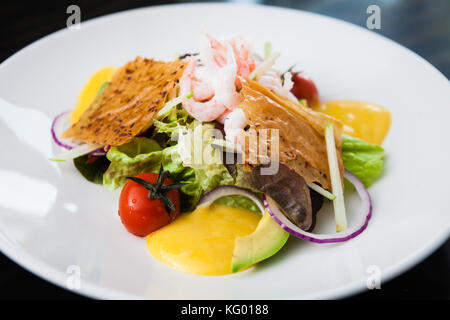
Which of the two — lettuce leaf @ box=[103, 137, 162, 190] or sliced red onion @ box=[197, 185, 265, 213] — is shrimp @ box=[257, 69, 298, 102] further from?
lettuce leaf @ box=[103, 137, 162, 190]

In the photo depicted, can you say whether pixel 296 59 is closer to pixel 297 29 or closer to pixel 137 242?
pixel 297 29

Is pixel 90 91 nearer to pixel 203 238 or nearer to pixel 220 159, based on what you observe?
pixel 220 159

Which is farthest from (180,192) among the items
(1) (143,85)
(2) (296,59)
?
(2) (296,59)

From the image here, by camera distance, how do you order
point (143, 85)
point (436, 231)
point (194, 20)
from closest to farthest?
point (436, 231), point (143, 85), point (194, 20)

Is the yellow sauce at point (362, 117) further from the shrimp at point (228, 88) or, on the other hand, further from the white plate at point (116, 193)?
the shrimp at point (228, 88)

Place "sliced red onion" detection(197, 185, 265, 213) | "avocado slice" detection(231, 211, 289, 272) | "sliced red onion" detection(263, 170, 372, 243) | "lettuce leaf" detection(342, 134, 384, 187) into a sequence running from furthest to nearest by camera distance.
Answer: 1. "lettuce leaf" detection(342, 134, 384, 187)
2. "sliced red onion" detection(197, 185, 265, 213)
3. "sliced red onion" detection(263, 170, 372, 243)
4. "avocado slice" detection(231, 211, 289, 272)

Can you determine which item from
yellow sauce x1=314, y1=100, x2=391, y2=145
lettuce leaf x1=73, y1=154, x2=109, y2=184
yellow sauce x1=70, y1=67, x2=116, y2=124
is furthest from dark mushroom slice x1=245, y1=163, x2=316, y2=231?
yellow sauce x1=70, y1=67, x2=116, y2=124
